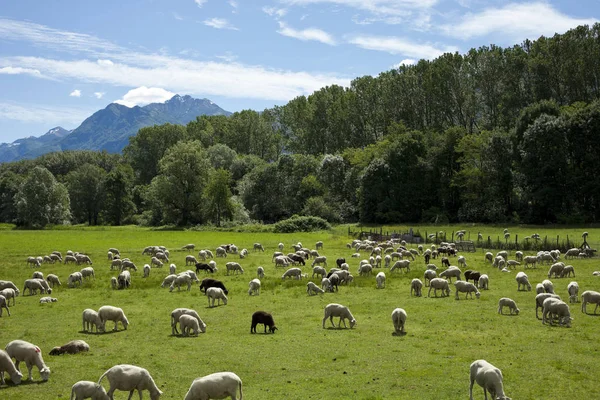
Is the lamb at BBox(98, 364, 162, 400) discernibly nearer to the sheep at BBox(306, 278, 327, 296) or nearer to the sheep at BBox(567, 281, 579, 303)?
the sheep at BBox(306, 278, 327, 296)

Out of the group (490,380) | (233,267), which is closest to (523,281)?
(490,380)

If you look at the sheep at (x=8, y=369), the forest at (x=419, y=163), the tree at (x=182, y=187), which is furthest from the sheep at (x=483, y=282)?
the tree at (x=182, y=187)

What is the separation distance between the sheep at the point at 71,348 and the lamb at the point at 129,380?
6032mm

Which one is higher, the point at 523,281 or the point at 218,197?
the point at 218,197

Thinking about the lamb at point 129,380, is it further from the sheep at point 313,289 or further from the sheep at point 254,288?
the sheep at point 313,289

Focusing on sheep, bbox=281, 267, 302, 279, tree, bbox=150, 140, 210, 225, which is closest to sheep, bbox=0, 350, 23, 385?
sheep, bbox=281, 267, 302, 279

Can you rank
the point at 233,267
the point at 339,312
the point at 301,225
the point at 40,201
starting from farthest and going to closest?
the point at 40,201
the point at 301,225
the point at 233,267
the point at 339,312

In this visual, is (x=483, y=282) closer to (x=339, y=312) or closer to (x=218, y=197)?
(x=339, y=312)

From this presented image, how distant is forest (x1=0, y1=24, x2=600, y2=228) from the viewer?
82.2 metres

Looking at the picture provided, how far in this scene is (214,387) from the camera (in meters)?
13.9

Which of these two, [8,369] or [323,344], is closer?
[8,369]

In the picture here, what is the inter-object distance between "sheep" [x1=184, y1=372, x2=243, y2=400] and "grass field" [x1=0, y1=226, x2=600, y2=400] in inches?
50.8

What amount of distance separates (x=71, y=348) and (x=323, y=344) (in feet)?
31.3

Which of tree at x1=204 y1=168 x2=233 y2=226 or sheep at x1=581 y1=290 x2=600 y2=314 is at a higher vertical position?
tree at x1=204 y1=168 x2=233 y2=226
